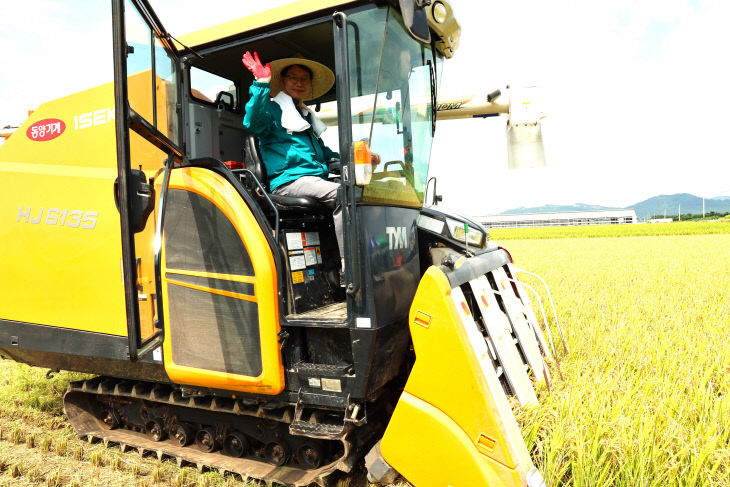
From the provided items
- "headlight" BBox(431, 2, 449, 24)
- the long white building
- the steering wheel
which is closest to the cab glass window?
the steering wheel

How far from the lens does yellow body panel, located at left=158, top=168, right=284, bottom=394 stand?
266 cm

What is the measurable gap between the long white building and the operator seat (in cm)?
6920

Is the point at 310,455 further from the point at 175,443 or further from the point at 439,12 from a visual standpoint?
the point at 439,12

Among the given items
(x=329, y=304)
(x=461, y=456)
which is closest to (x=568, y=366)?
(x=461, y=456)

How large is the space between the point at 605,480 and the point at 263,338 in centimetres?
181

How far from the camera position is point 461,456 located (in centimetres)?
222

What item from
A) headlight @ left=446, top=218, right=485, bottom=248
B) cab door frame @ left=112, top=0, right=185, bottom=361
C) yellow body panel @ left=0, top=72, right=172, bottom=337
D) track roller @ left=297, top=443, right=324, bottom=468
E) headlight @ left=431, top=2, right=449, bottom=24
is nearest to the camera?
cab door frame @ left=112, top=0, right=185, bottom=361

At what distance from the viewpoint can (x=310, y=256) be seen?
309cm

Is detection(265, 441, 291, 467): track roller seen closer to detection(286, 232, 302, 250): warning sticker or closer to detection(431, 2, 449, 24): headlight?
Answer: detection(286, 232, 302, 250): warning sticker

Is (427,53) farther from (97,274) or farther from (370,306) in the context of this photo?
(97,274)

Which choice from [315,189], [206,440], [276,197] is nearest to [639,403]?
[315,189]

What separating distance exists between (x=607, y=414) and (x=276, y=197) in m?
2.15

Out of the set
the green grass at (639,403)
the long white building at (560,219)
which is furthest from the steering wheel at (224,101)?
the long white building at (560,219)

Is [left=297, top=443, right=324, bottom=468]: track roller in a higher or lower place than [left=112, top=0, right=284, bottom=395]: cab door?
lower
